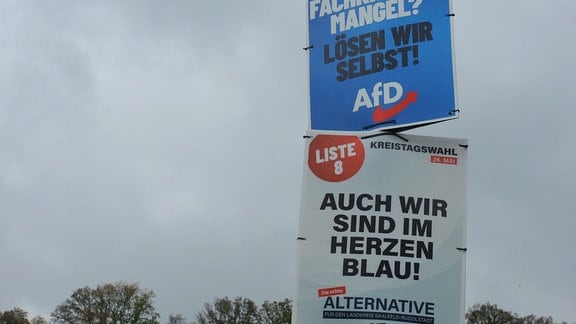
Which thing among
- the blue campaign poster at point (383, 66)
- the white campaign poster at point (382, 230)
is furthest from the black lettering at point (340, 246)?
the blue campaign poster at point (383, 66)

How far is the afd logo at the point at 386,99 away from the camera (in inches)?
606

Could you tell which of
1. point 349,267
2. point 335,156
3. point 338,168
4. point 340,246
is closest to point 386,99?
point 335,156

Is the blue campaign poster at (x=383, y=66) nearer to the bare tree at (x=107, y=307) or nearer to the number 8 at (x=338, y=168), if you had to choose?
the number 8 at (x=338, y=168)

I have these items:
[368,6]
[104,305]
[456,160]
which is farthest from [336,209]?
[104,305]

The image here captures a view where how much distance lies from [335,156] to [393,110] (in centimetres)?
121

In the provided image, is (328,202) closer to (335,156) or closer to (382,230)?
(335,156)

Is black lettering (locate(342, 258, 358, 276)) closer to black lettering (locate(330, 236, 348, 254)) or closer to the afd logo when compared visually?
black lettering (locate(330, 236, 348, 254))

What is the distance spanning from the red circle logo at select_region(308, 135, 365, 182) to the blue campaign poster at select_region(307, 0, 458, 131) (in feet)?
0.74

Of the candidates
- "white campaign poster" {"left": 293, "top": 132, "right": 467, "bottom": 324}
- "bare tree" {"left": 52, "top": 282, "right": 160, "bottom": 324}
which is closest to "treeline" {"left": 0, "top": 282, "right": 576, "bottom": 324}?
"bare tree" {"left": 52, "top": 282, "right": 160, "bottom": 324}

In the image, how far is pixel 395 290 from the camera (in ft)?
49.8

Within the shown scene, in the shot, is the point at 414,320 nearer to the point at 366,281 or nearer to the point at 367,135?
the point at 366,281

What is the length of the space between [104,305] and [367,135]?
8703 cm

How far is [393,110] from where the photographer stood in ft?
50.7

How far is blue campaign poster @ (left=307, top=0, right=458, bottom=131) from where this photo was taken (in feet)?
50.4
